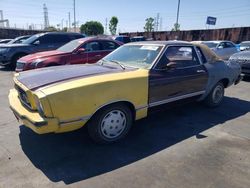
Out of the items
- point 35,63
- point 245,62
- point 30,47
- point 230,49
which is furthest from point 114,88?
point 230,49

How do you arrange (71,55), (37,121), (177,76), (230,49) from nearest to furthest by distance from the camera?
(37,121) < (177,76) < (71,55) < (230,49)

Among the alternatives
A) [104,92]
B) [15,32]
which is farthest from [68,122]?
[15,32]

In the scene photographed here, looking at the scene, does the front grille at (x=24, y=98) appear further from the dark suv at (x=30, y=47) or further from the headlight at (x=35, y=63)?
the dark suv at (x=30, y=47)

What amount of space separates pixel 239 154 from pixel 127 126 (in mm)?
1701

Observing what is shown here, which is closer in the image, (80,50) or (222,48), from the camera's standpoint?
(80,50)

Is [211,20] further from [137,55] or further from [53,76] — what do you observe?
[53,76]

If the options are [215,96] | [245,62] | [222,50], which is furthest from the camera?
[222,50]

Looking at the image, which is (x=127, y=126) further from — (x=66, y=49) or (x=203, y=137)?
(x=66, y=49)

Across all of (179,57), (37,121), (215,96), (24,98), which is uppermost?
(179,57)

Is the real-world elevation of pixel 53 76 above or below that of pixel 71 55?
above

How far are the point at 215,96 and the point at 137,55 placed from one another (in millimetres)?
2301

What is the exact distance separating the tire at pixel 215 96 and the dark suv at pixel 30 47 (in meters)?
8.23

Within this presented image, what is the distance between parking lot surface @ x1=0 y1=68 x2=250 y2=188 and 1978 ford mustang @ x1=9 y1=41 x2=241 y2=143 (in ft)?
1.36

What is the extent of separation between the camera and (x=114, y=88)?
128 inches
